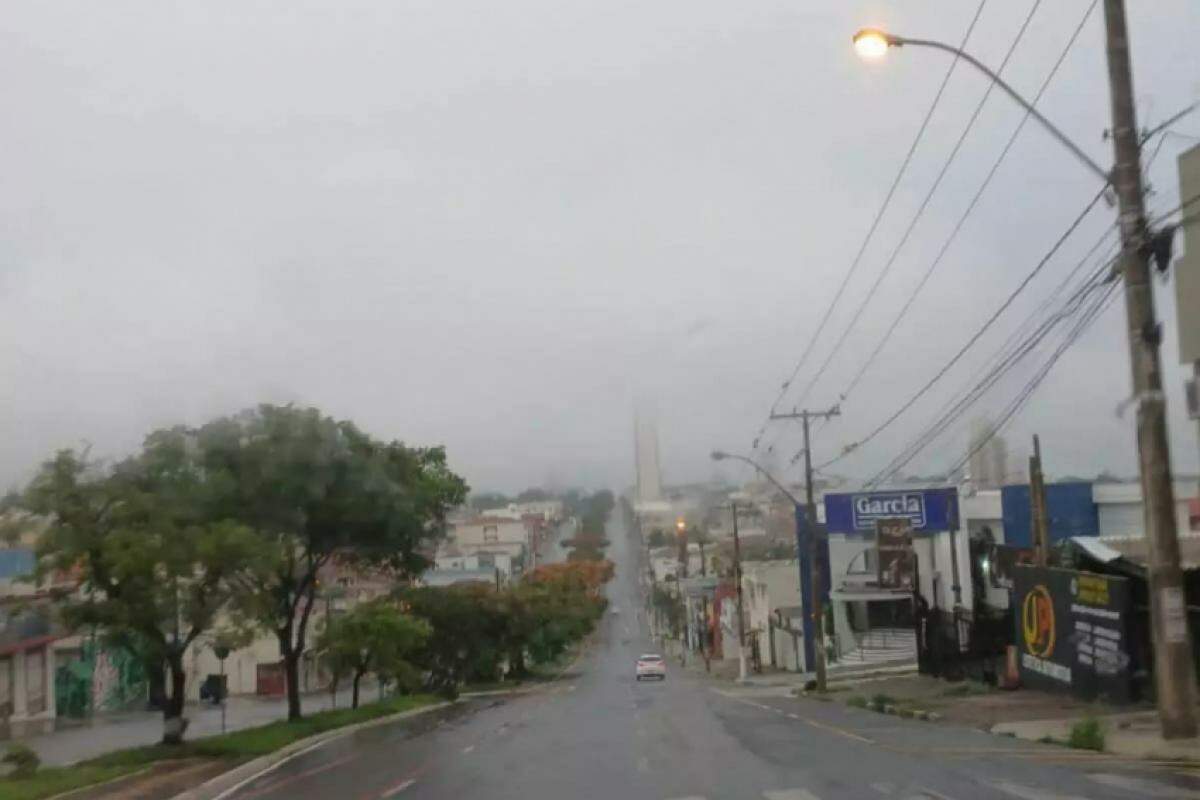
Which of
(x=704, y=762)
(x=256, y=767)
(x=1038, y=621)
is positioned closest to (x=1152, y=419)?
(x=704, y=762)

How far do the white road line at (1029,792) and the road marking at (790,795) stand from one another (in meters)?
2.02

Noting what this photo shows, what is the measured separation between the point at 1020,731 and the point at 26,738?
2843cm

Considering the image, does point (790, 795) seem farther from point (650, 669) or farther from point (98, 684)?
point (650, 669)

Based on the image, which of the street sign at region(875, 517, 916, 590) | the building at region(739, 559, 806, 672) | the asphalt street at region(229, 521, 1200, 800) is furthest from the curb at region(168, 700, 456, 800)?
the building at region(739, 559, 806, 672)

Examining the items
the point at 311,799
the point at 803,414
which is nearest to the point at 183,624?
the point at 311,799

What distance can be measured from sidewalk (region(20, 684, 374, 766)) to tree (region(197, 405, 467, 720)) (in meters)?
4.39

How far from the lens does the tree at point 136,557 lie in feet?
87.8

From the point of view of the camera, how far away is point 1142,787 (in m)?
15.1

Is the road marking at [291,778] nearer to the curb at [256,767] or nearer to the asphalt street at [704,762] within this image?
the asphalt street at [704,762]

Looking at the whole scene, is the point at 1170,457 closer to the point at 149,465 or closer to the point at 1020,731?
the point at 1020,731

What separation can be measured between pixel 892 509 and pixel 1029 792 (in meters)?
47.1

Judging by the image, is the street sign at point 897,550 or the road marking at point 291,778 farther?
the street sign at point 897,550

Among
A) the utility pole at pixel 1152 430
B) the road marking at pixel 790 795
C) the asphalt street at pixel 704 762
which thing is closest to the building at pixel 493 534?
the asphalt street at pixel 704 762

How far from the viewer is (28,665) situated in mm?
46375
